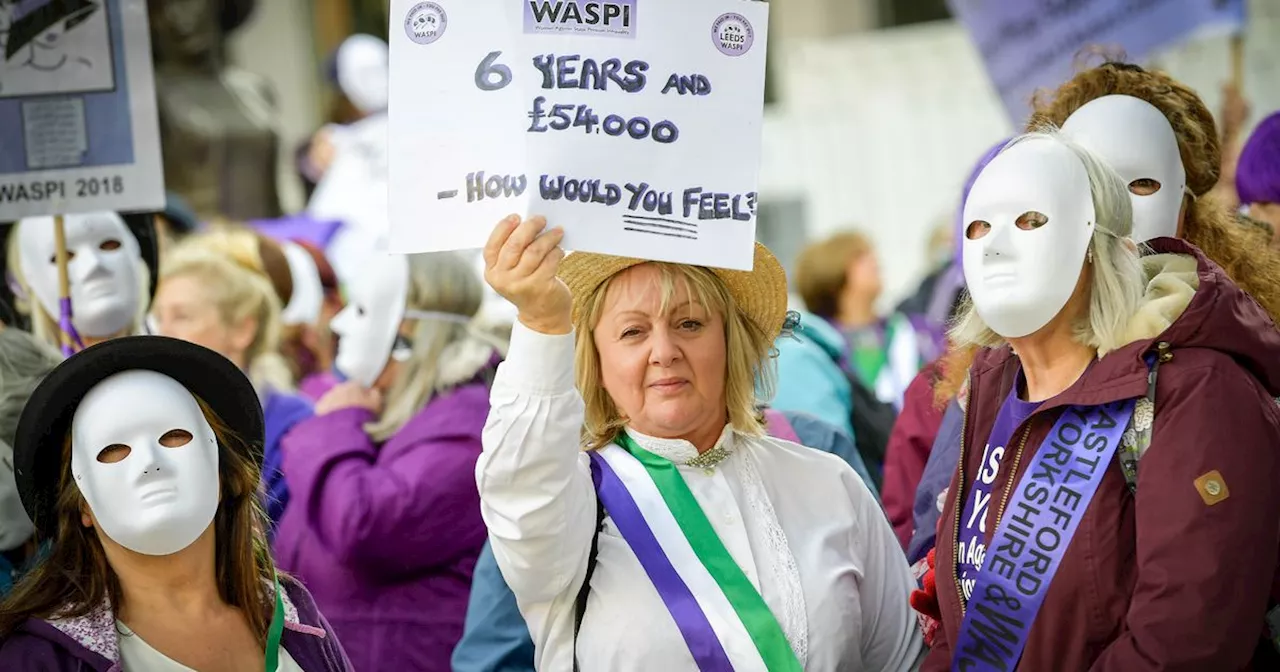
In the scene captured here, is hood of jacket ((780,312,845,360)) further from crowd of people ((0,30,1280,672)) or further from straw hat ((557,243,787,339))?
straw hat ((557,243,787,339))

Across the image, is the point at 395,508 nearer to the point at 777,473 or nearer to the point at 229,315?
the point at 777,473

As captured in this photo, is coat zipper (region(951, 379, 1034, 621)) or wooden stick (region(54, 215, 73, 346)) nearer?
coat zipper (region(951, 379, 1034, 621))

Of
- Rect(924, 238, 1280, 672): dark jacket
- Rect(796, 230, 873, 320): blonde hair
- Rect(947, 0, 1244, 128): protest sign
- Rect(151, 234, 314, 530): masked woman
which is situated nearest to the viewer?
Rect(924, 238, 1280, 672): dark jacket

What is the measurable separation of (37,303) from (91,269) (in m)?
0.31

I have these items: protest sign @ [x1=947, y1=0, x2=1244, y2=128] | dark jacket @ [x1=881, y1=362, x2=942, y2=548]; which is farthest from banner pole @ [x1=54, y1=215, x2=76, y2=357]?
protest sign @ [x1=947, y1=0, x2=1244, y2=128]

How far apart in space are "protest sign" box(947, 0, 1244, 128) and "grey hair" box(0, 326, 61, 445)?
13.2 feet

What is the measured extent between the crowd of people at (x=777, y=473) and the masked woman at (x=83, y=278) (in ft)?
1.69

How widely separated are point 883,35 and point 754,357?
11784 mm

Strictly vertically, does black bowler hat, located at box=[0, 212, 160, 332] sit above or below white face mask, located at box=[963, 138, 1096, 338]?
below

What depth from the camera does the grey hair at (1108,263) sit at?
3396 mm

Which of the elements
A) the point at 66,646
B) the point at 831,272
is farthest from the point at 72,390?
the point at 831,272

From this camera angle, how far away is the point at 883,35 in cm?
1529

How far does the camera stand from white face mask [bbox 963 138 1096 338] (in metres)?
3.43

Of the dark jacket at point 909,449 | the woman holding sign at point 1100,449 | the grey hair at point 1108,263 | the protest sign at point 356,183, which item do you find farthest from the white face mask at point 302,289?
the grey hair at point 1108,263
